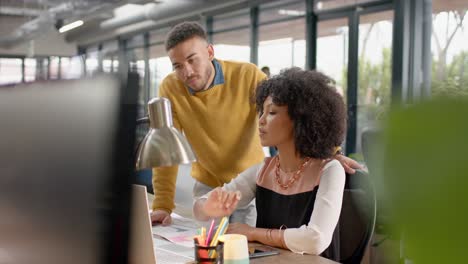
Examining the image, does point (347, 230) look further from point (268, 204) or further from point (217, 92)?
point (217, 92)

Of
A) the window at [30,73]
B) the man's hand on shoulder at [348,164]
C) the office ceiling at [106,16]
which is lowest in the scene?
the man's hand on shoulder at [348,164]

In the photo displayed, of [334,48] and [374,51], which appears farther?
[334,48]

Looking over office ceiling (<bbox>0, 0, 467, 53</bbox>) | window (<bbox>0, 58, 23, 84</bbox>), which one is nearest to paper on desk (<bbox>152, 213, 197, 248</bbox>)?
window (<bbox>0, 58, 23, 84</bbox>)

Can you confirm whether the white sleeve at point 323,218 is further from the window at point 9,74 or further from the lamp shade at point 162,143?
the window at point 9,74

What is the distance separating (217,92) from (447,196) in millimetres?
2049

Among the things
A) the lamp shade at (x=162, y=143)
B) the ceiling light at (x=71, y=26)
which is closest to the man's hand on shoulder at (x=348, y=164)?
the lamp shade at (x=162, y=143)

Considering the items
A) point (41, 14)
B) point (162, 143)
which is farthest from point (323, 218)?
point (41, 14)

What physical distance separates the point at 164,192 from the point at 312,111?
64cm

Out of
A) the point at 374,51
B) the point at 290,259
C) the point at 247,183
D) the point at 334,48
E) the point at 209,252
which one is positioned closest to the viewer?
the point at 209,252

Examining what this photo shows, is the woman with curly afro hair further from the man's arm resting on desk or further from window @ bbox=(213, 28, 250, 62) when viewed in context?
window @ bbox=(213, 28, 250, 62)

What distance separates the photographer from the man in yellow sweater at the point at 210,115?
204 cm

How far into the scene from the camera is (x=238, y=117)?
2117 millimetres

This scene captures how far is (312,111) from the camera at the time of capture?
1804mm

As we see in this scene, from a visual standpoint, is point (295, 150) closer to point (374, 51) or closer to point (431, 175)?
point (431, 175)
